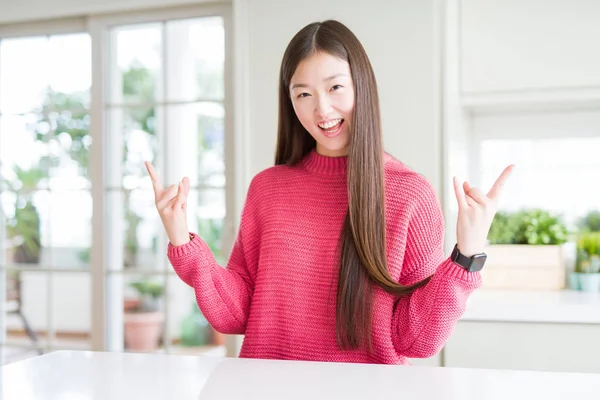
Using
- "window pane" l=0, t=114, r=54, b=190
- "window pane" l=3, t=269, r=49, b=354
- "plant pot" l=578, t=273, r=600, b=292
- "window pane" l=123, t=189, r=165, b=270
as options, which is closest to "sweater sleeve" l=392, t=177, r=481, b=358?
"plant pot" l=578, t=273, r=600, b=292

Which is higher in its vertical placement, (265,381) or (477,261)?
(477,261)

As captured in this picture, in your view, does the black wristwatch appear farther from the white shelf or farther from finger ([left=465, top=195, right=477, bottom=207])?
the white shelf

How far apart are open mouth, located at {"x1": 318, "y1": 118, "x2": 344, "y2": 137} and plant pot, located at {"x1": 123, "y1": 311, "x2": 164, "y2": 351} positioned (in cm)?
402

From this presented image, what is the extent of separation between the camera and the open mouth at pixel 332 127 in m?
1.35

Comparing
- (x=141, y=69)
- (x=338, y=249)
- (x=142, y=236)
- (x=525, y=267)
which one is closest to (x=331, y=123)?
(x=338, y=249)

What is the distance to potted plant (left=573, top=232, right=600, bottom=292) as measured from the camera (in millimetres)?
2561

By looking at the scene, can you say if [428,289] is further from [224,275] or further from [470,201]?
[224,275]

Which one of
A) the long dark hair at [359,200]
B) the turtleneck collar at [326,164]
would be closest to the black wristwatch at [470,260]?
the long dark hair at [359,200]

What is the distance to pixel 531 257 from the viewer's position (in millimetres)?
2598

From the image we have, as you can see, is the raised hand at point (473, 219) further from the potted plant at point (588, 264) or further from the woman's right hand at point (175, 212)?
the potted plant at point (588, 264)

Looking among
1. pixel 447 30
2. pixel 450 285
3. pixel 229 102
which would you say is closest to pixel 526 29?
pixel 447 30

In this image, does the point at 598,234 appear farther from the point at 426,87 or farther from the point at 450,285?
the point at 450,285

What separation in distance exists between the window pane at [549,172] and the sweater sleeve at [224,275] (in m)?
1.69

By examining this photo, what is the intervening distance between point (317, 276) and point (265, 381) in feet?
1.54
